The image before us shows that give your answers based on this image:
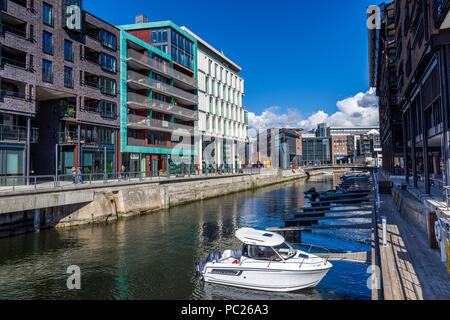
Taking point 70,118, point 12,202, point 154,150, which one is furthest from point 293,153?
point 12,202

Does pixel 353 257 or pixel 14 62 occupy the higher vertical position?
pixel 14 62

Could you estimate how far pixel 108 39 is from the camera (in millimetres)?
→ 40281

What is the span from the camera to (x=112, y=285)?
13.5m

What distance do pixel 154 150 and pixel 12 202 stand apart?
2900cm

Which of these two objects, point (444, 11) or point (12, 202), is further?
point (12, 202)

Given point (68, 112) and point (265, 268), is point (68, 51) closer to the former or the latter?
point (68, 112)

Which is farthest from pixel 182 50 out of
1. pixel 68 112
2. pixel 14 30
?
pixel 14 30

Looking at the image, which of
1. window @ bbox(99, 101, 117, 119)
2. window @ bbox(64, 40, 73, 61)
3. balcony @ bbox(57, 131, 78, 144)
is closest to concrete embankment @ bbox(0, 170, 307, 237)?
balcony @ bbox(57, 131, 78, 144)

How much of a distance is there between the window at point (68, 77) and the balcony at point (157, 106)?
9.92m

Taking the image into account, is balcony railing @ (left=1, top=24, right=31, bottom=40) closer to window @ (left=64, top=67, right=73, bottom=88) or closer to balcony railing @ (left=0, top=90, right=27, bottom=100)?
window @ (left=64, top=67, right=73, bottom=88)

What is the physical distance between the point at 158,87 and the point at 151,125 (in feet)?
22.4

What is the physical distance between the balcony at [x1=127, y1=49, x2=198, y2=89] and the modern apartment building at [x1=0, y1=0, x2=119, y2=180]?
110 inches
